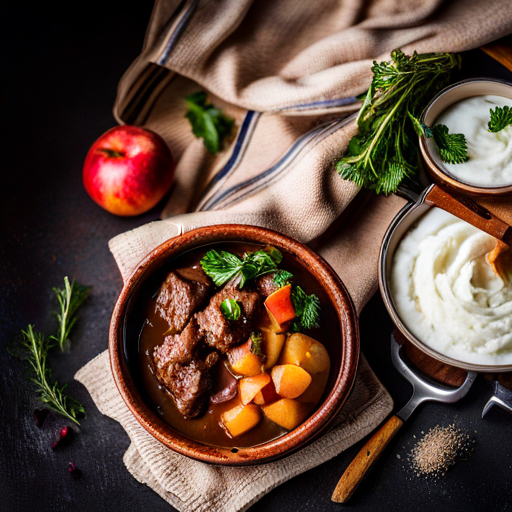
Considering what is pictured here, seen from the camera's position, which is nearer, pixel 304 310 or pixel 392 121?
pixel 304 310

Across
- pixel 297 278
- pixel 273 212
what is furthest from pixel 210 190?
pixel 297 278

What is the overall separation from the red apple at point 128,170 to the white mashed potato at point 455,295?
1201 mm

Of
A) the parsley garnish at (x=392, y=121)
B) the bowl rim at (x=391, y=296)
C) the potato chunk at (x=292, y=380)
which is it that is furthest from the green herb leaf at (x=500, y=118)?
the potato chunk at (x=292, y=380)

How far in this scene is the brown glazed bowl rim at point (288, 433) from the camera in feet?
6.99

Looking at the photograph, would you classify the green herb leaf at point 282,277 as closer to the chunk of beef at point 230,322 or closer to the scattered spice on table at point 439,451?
the chunk of beef at point 230,322

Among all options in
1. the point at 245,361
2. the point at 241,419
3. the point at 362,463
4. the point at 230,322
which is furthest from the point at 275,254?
the point at 362,463

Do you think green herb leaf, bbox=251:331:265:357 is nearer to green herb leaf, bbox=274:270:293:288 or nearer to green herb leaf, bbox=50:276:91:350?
green herb leaf, bbox=274:270:293:288

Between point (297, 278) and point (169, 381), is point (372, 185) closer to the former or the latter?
point (297, 278)

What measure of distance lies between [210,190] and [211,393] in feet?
3.47

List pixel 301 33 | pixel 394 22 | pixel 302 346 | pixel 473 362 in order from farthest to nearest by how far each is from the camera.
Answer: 1. pixel 301 33
2. pixel 394 22
3. pixel 473 362
4. pixel 302 346

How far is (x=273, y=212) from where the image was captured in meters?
2.60

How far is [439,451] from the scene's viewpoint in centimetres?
253

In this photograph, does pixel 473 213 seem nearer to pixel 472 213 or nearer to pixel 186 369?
pixel 472 213

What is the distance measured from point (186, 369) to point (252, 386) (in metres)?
0.27
